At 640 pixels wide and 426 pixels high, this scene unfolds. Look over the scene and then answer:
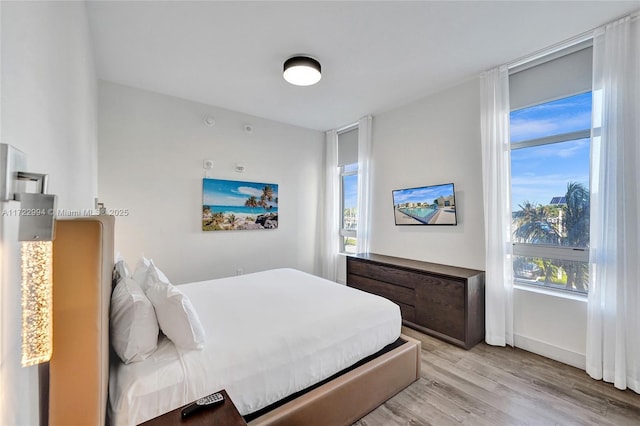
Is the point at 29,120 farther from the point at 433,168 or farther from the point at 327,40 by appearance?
the point at 433,168

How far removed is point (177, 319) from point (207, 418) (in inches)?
21.4

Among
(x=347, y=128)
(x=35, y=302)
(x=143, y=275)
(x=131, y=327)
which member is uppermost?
(x=347, y=128)

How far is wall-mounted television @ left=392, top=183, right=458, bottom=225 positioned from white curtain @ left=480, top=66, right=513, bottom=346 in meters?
0.47

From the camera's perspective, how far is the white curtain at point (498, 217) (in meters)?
2.88

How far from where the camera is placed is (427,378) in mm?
2320

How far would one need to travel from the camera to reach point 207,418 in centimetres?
106

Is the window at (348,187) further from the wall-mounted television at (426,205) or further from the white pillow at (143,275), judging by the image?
the white pillow at (143,275)

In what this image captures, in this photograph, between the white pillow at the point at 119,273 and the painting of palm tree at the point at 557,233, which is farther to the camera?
the painting of palm tree at the point at 557,233

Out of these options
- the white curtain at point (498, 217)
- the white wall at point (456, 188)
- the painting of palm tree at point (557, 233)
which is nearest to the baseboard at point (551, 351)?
the white wall at point (456, 188)

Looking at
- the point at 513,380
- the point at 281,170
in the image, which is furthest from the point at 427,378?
the point at 281,170

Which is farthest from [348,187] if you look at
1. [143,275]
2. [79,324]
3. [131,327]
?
[79,324]

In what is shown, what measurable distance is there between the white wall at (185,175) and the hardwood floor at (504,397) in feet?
9.69

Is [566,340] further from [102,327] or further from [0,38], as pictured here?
[0,38]

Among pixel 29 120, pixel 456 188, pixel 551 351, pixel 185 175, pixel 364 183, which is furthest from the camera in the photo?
pixel 364 183
